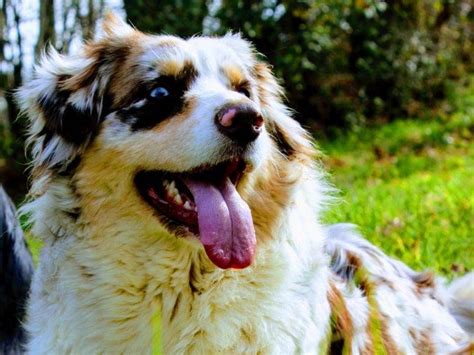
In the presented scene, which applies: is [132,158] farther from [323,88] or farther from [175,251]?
[323,88]

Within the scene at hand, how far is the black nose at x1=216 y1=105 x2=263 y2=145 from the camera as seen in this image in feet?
10.8

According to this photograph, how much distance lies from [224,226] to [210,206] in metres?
0.11

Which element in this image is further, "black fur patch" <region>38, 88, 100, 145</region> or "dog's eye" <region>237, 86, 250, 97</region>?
"dog's eye" <region>237, 86, 250, 97</region>

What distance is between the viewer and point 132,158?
3.44 metres

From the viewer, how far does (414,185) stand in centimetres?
945

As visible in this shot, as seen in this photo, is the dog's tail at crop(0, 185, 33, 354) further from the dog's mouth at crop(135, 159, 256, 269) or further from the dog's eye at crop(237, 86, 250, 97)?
the dog's eye at crop(237, 86, 250, 97)

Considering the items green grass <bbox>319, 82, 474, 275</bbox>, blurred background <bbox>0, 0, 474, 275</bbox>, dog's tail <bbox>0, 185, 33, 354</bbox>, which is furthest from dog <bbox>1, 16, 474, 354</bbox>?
blurred background <bbox>0, 0, 474, 275</bbox>

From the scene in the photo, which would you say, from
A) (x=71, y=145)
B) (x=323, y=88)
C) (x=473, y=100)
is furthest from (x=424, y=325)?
(x=473, y=100)

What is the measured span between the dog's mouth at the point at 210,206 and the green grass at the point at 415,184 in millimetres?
1176

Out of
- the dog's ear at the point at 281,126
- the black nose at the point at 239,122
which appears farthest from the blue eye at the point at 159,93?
the dog's ear at the point at 281,126

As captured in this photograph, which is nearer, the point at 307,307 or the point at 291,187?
the point at 307,307

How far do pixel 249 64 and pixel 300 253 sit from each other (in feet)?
3.65

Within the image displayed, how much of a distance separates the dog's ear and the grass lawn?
513 mm

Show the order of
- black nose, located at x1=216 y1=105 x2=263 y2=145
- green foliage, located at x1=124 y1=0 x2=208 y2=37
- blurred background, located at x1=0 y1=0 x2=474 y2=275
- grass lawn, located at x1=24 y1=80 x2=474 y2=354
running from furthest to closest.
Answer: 1. green foliage, located at x1=124 y1=0 x2=208 y2=37
2. blurred background, located at x1=0 y1=0 x2=474 y2=275
3. grass lawn, located at x1=24 y1=80 x2=474 y2=354
4. black nose, located at x1=216 y1=105 x2=263 y2=145
